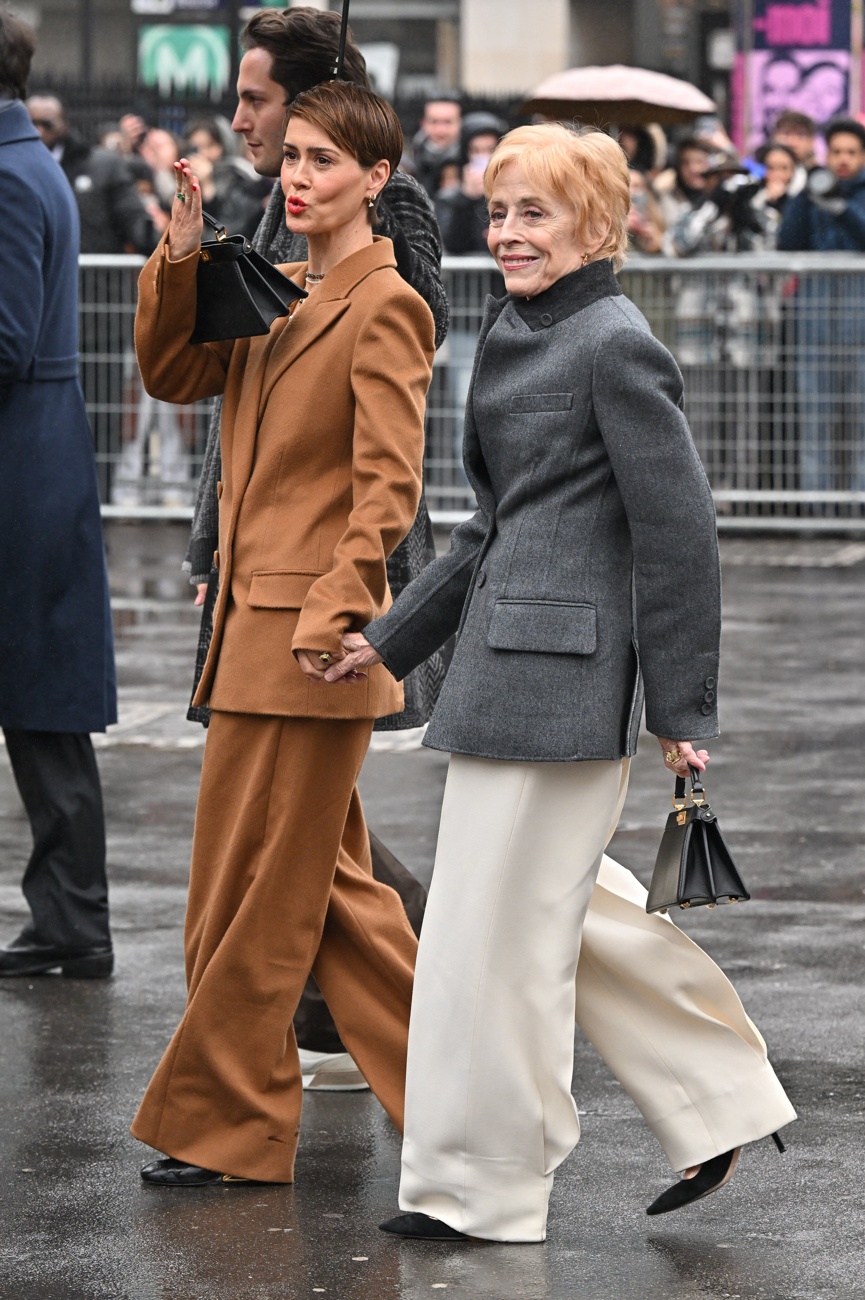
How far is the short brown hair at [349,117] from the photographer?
170 inches

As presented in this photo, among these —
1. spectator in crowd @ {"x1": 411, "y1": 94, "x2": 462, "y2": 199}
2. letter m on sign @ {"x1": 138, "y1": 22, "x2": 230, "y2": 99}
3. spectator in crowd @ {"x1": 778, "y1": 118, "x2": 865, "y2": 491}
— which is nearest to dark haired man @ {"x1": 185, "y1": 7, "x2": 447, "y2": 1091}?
spectator in crowd @ {"x1": 778, "y1": 118, "x2": 865, "y2": 491}

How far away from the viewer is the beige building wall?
108 ft

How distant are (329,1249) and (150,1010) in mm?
1521

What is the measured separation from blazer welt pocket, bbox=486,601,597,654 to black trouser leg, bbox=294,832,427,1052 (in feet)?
3.80

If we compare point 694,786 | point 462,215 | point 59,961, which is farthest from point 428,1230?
point 462,215

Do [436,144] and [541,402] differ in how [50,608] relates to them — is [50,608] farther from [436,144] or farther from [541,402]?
[436,144]

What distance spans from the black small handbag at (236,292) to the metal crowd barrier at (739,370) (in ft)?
30.6

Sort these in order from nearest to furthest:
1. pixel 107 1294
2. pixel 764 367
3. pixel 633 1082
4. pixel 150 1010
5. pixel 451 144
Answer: pixel 107 1294, pixel 633 1082, pixel 150 1010, pixel 764 367, pixel 451 144

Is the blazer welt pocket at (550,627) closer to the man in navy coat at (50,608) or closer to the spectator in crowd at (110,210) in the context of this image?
the man in navy coat at (50,608)

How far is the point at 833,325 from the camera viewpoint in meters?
14.0

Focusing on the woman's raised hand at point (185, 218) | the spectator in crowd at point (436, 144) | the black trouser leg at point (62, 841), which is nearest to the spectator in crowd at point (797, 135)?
the spectator in crowd at point (436, 144)

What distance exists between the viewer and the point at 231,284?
14.3 feet

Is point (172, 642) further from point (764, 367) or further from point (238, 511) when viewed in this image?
point (238, 511)

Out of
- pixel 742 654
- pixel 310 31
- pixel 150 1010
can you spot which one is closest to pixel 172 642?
pixel 742 654
